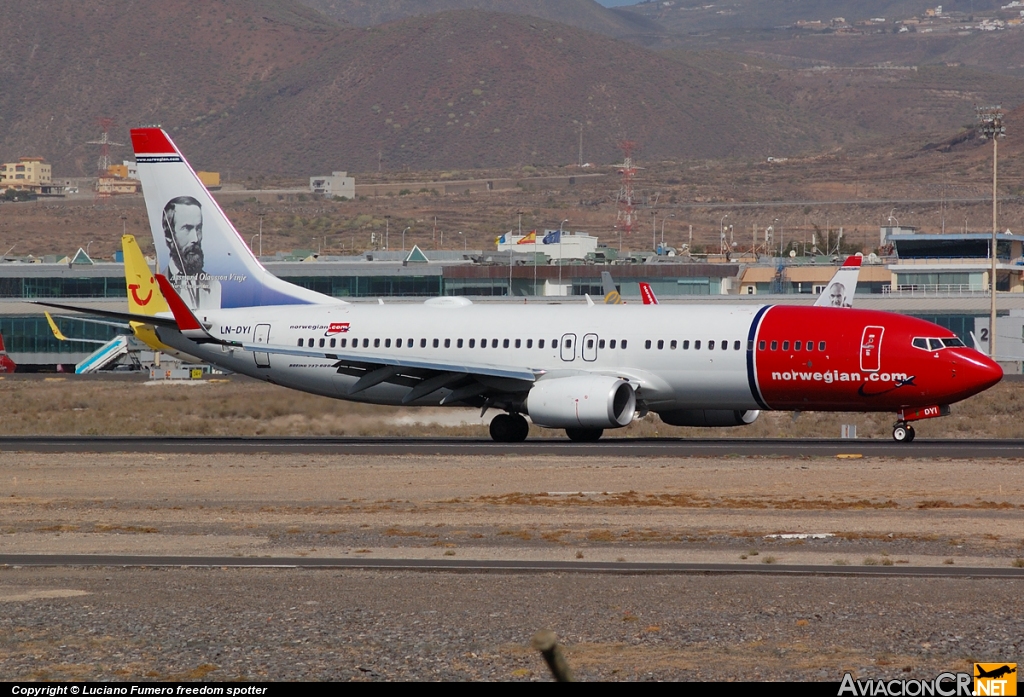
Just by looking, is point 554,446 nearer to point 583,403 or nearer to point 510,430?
point 583,403

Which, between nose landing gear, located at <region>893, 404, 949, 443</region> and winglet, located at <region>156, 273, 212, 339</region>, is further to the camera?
winglet, located at <region>156, 273, 212, 339</region>

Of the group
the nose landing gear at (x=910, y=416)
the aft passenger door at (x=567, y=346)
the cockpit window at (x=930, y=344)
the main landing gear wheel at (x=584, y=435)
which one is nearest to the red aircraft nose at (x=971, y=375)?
the cockpit window at (x=930, y=344)

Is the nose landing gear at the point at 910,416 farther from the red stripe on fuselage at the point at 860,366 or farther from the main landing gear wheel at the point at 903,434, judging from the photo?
the red stripe on fuselage at the point at 860,366

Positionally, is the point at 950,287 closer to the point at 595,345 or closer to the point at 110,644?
the point at 595,345

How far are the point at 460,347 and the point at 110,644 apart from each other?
89.5ft

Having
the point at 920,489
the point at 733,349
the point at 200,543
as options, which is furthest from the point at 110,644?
the point at 733,349

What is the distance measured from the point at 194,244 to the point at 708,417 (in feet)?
53.9

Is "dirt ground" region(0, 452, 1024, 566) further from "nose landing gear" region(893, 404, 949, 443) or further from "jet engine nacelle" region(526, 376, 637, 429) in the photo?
"nose landing gear" region(893, 404, 949, 443)

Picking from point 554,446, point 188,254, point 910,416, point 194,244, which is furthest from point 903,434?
point 188,254

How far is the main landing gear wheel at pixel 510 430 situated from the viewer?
133 feet

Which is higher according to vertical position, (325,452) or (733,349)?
(733,349)

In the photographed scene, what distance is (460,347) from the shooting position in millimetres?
41188

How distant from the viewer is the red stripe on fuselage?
120ft

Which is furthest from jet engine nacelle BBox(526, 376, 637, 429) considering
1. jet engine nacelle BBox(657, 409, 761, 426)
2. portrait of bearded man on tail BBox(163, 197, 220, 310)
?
portrait of bearded man on tail BBox(163, 197, 220, 310)
